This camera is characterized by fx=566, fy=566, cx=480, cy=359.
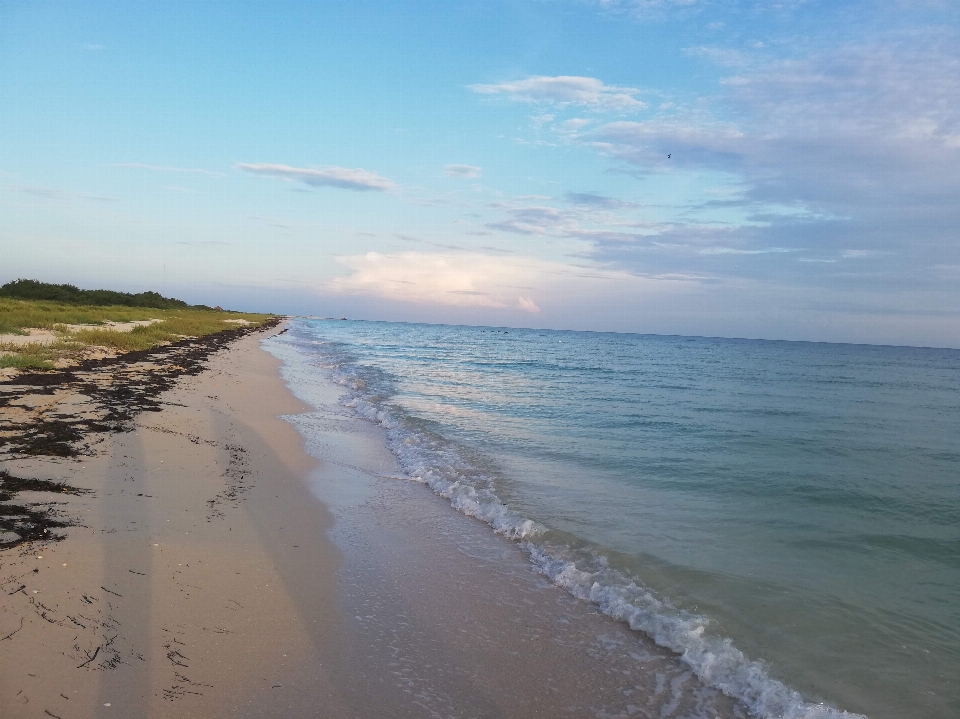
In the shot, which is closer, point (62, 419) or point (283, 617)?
point (283, 617)

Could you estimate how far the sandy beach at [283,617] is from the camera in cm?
363

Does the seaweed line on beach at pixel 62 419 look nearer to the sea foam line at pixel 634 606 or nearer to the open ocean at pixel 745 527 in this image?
the sea foam line at pixel 634 606

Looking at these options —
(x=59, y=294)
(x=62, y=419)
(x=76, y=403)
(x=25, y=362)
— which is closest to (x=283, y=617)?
(x=62, y=419)

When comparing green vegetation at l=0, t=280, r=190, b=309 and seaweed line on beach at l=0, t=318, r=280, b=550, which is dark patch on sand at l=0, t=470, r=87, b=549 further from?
green vegetation at l=0, t=280, r=190, b=309

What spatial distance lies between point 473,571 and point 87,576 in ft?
11.7

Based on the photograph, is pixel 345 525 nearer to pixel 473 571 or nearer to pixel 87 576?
pixel 473 571

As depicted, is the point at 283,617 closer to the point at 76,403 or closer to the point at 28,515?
the point at 28,515

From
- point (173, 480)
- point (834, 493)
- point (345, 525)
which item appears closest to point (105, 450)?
point (173, 480)

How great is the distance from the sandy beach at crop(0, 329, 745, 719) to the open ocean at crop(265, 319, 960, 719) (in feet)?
1.94

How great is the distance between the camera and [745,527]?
838 centimetres

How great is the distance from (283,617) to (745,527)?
670cm

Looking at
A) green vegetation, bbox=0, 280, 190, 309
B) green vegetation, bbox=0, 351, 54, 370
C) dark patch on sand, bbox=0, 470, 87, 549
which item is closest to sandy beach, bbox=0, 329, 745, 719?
dark patch on sand, bbox=0, 470, 87, 549

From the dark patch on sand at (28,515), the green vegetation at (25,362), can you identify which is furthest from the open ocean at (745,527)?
the green vegetation at (25,362)

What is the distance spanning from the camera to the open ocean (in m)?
4.85
